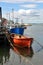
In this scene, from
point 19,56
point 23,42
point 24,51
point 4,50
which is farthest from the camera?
point 23,42

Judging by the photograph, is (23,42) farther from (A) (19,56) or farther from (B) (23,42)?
(A) (19,56)

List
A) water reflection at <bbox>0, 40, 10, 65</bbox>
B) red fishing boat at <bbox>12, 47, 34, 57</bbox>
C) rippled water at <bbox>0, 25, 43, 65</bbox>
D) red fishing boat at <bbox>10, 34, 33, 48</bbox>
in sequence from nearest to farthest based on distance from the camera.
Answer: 1. rippled water at <bbox>0, 25, 43, 65</bbox>
2. water reflection at <bbox>0, 40, 10, 65</bbox>
3. red fishing boat at <bbox>12, 47, 34, 57</bbox>
4. red fishing boat at <bbox>10, 34, 33, 48</bbox>

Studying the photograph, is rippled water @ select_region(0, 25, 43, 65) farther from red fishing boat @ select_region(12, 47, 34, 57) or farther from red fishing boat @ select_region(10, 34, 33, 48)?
red fishing boat @ select_region(10, 34, 33, 48)

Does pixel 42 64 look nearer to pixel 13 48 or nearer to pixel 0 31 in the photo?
pixel 13 48

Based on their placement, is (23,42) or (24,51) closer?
(24,51)

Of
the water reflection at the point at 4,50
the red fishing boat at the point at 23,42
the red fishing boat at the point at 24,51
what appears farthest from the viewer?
the red fishing boat at the point at 23,42

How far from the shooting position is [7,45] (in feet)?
121

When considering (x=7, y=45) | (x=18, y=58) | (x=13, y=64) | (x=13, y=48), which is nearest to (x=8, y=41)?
(x=7, y=45)

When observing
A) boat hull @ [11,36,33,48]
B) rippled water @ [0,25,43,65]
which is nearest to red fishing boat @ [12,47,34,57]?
rippled water @ [0,25,43,65]

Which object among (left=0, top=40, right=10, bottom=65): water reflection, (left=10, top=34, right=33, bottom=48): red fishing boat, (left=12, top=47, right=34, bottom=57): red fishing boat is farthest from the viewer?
(left=10, top=34, right=33, bottom=48): red fishing boat

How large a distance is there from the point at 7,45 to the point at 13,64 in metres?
13.1

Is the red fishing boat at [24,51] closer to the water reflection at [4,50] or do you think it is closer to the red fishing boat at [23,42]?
the red fishing boat at [23,42]

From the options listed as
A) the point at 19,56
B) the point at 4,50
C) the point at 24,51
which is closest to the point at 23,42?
the point at 24,51

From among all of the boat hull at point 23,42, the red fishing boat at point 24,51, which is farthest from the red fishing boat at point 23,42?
the red fishing boat at point 24,51
